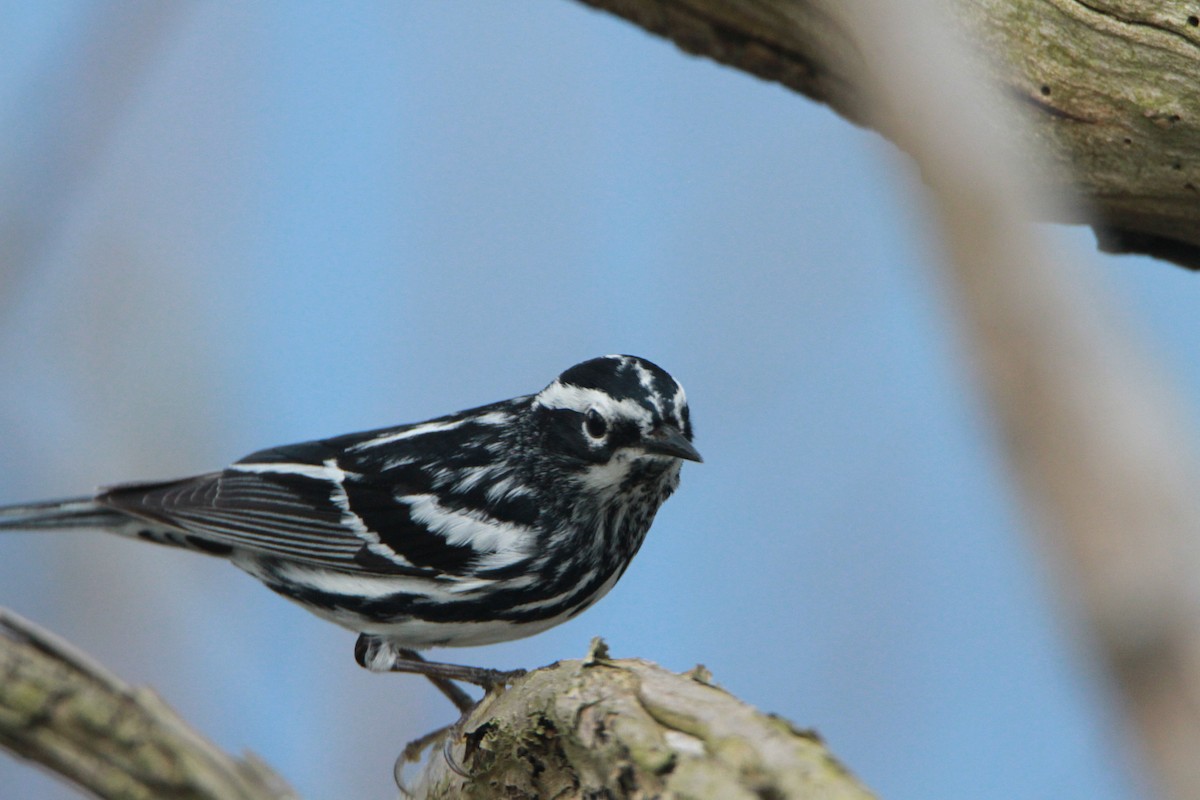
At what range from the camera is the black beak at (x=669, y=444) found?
4012 mm

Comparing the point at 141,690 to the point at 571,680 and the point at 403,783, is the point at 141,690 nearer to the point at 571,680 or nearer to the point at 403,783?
the point at 571,680

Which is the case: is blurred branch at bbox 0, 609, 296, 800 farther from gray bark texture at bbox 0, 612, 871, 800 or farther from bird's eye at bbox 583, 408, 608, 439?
bird's eye at bbox 583, 408, 608, 439

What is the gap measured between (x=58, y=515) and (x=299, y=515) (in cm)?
95

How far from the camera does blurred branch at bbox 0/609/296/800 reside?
7.37 ft

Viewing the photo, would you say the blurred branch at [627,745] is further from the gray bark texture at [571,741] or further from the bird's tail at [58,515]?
the bird's tail at [58,515]

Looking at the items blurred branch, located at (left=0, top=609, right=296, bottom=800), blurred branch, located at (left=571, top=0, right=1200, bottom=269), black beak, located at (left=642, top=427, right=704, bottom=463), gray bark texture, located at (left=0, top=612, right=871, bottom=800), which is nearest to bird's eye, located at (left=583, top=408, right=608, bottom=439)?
black beak, located at (left=642, top=427, right=704, bottom=463)

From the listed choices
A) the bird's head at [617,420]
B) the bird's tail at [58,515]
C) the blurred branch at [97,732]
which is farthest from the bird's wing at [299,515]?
the blurred branch at [97,732]

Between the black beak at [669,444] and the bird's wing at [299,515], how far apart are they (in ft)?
2.55

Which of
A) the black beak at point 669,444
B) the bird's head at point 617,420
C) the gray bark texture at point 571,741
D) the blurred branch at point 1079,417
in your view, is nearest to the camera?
the blurred branch at point 1079,417

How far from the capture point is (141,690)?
7.72 feet

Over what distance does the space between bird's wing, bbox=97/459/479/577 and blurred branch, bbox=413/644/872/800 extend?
1.03 meters

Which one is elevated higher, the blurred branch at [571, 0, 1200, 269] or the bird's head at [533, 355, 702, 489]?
the blurred branch at [571, 0, 1200, 269]

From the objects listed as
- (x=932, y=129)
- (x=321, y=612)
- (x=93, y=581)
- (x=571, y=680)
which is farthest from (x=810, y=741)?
(x=93, y=581)

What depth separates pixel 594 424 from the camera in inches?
170
